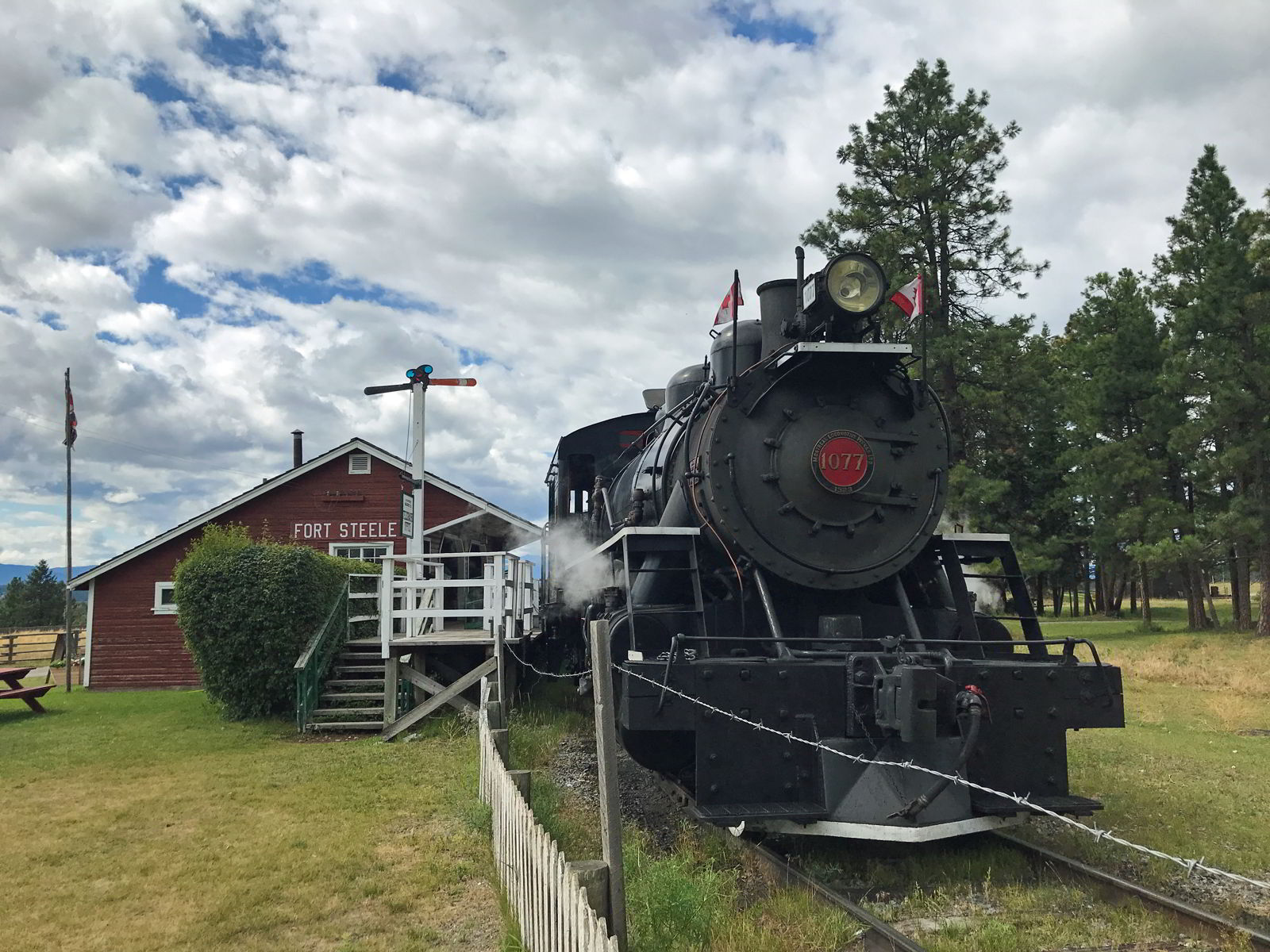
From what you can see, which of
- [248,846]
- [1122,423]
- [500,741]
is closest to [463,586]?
[500,741]

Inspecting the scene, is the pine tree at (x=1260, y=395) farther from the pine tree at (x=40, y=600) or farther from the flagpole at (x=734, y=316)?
the pine tree at (x=40, y=600)

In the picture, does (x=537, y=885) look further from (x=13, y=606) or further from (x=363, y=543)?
(x=13, y=606)

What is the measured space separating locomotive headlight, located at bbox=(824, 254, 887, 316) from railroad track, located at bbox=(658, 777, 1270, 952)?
11.2ft

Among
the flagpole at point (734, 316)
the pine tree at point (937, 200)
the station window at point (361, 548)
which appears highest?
the pine tree at point (937, 200)

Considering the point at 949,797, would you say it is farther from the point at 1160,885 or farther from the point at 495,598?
the point at 495,598

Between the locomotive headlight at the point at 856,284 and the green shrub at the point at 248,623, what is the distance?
8777 mm

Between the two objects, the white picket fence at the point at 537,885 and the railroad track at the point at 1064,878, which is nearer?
the white picket fence at the point at 537,885

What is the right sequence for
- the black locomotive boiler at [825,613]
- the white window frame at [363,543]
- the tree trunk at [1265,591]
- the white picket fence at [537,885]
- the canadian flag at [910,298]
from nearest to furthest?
the white picket fence at [537,885]
the black locomotive boiler at [825,613]
the canadian flag at [910,298]
the white window frame at [363,543]
the tree trunk at [1265,591]

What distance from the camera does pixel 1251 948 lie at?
395 centimetres

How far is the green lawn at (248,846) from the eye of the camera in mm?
4836

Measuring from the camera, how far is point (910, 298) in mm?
7125

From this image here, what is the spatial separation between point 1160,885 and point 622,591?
148 inches

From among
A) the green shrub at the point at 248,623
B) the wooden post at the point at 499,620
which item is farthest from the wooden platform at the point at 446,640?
the green shrub at the point at 248,623

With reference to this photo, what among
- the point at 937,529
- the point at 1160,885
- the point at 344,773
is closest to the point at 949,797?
the point at 1160,885
